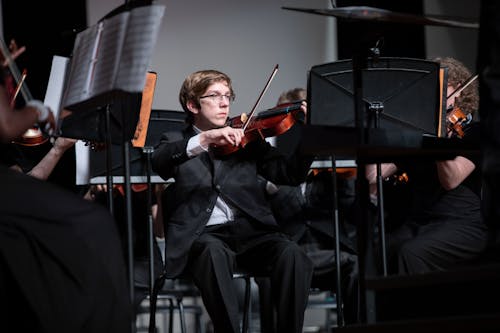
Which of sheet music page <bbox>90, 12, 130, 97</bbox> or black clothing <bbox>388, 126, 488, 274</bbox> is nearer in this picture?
sheet music page <bbox>90, 12, 130, 97</bbox>

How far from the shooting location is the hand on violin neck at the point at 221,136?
Result: 304 cm

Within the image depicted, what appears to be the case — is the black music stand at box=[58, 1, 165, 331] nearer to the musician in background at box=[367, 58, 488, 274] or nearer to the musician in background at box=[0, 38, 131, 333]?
the musician in background at box=[0, 38, 131, 333]

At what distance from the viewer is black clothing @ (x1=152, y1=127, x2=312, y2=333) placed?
9.50ft

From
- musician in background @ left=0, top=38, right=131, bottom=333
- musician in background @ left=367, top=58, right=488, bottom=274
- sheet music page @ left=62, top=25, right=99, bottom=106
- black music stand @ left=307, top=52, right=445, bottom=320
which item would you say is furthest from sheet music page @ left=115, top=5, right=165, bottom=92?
musician in background @ left=367, top=58, right=488, bottom=274

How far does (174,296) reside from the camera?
3773 mm

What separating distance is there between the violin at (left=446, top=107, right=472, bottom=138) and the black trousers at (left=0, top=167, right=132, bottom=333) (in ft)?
5.34

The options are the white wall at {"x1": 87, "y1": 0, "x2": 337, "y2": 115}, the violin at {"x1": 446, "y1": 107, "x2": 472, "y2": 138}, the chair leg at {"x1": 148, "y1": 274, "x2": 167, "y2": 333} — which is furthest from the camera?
the white wall at {"x1": 87, "y1": 0, "x2": 337, "y2": 115}

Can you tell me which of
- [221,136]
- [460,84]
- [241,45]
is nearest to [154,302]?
[221,136]

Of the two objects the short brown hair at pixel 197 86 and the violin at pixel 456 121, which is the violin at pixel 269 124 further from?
the violin at pixel 456 121

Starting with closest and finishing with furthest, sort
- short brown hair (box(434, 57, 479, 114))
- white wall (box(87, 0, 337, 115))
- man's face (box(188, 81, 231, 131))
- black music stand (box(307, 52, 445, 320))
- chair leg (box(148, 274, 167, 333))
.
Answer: black music stand (box(307, 52, 445, 320)) → chair leg (box(148, 274, 167, 333)) → short brown hair (box(434, 57, 479, 114)) → man's face (box(188, 81, 231, 131)) → white wall (box(87, 0, 337, 115))

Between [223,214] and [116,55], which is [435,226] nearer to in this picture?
[223,214]

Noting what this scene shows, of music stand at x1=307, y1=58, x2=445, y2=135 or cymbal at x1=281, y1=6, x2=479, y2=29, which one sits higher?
cymbal at x1=281, y1=6, x2=479, y2=29

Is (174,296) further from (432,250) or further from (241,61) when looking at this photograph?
(241,61)

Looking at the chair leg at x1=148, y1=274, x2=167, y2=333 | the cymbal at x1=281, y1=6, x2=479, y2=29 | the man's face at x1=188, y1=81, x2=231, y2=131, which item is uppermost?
the cymbal at x1=281, y1=6, x2=479, y2=29
